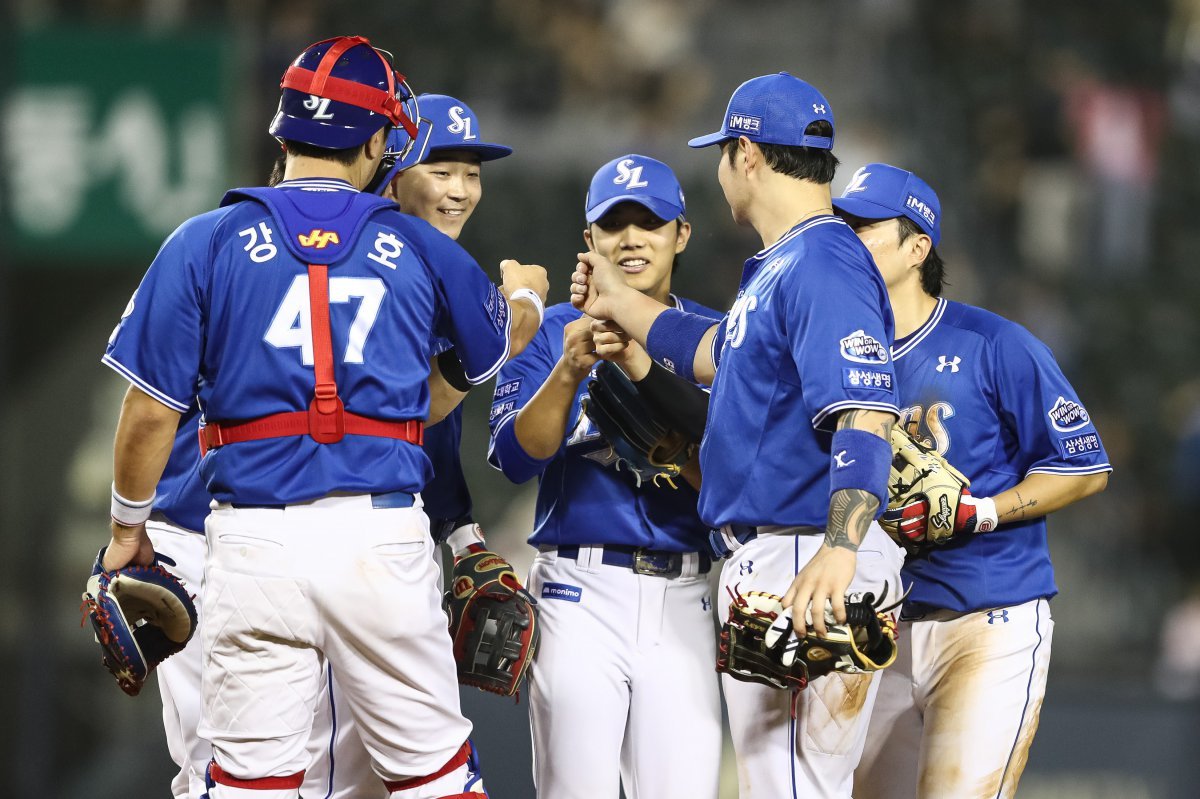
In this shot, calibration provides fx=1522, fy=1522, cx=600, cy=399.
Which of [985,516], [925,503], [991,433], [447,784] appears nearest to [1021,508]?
[985,516]

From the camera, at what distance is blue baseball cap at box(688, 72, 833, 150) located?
11.5 ft

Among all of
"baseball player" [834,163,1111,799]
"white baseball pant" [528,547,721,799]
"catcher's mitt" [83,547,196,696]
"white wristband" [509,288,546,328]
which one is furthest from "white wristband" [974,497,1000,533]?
"catcher's mitt" [83,547,196,696]

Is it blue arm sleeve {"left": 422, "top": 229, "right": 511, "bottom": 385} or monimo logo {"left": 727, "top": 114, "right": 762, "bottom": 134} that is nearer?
blue arm sleeve {"left": 422, "top": 229, "right": 511, "bottom": 385}

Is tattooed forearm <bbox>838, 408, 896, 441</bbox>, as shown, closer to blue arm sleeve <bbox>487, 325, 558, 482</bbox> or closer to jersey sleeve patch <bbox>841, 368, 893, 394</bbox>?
jersey sleeve patch <bbox>841, 368, 893, 394</bbox>

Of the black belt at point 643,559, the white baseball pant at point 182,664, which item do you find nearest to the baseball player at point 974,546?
the black belt at point 643,559

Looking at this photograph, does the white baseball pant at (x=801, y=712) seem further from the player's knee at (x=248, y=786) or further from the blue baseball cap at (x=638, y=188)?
the blue baseball cap at (x=638, y=188)

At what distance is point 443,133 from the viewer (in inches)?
166

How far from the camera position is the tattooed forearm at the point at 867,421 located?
10.3 ft

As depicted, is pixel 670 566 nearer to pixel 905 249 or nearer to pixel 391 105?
pixel 905 249

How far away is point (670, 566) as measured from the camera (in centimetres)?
393

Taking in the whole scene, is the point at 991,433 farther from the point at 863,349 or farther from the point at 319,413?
the point at 319,413

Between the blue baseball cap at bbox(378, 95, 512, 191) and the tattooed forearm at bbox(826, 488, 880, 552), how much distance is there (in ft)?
5.44

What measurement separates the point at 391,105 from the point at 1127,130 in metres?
9.36

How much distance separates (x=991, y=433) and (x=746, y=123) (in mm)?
1127
